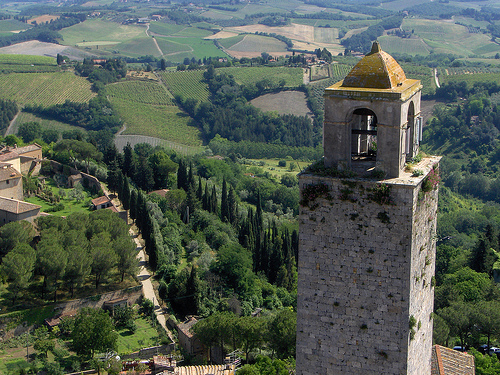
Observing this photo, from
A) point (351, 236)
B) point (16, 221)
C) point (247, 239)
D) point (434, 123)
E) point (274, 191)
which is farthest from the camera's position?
point (434, 123)

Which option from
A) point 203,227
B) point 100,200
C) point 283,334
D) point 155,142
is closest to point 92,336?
point 283,334

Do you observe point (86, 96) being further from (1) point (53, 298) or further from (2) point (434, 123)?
(1) point (53, 298)

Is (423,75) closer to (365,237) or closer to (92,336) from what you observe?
(92,336)

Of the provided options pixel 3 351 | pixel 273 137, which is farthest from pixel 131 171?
pixel 273 137

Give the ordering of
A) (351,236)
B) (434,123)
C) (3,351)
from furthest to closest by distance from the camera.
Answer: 1. (434,123)
2. (3,351)
3. (351,236)

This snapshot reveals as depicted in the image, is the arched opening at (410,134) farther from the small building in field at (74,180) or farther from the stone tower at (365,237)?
the small building in field at (74,180)

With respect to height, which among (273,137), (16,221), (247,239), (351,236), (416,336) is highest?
(351,236)
